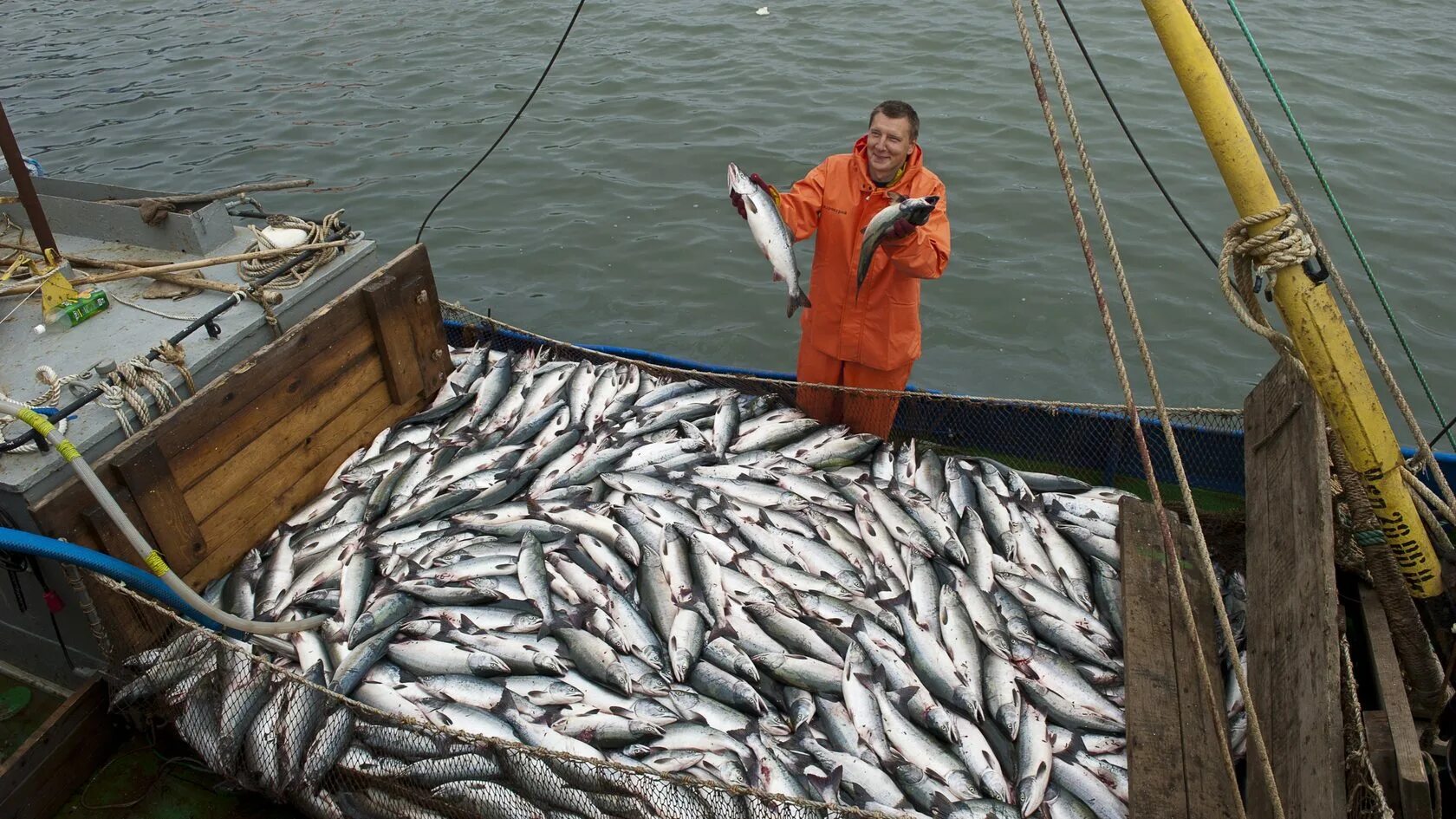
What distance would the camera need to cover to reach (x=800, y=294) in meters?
5.45

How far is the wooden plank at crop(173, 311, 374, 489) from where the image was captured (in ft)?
15.5

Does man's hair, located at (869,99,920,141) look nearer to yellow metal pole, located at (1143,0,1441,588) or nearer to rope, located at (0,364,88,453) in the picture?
yellow metal pole, located at (1143,0,1441,588)

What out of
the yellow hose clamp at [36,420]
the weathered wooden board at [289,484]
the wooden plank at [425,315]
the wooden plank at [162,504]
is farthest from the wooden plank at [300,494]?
the yellow hose clamp at [36,420]

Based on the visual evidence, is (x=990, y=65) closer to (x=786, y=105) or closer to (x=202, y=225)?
(x=786, y=105)

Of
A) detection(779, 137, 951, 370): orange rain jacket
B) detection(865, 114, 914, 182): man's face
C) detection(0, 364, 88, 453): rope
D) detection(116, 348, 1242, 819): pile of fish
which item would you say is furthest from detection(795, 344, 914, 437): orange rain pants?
detection(0, 364, 88, 453): rope

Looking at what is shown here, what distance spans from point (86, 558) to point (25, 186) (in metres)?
2.35

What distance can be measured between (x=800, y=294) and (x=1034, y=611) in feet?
6.87

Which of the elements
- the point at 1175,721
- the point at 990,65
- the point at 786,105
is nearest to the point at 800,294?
the point at 1175,721

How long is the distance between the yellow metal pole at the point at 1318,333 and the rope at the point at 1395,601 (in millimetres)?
51

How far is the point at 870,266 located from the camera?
18.4 feet

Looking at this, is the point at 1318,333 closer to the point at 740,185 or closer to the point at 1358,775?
the point at 1358,775

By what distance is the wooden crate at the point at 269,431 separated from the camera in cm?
437

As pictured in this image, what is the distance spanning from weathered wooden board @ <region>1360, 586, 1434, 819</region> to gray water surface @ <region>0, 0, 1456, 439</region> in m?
4.37

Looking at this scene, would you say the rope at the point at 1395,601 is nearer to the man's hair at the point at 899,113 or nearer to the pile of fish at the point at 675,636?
the pile of fish at the point at 675,636
